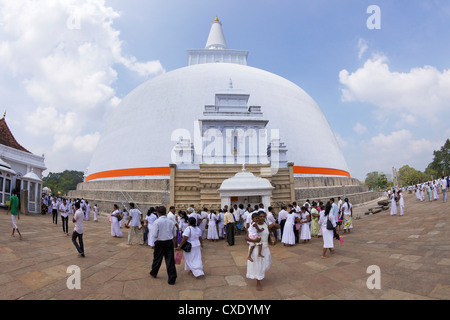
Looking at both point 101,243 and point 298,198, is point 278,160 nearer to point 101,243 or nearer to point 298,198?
point 298,198

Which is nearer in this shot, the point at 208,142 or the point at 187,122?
the point at 208,142

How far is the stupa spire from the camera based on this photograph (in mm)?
32219

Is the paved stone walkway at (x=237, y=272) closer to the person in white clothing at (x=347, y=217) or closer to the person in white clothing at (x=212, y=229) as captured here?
the person in white clothing at (x=212, y=229)

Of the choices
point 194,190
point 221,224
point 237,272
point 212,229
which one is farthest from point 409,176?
point 237,272

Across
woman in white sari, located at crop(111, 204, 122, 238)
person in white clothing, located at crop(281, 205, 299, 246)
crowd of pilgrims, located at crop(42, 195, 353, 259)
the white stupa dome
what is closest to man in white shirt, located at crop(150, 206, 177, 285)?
crowd of pilgrims, located at crop(42, 195, 353, 259)

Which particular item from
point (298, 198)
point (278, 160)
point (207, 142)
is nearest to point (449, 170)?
point (298, 198)

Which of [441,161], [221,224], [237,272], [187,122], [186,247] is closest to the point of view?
[186,247]

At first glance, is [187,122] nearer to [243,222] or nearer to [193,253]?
[243,222]

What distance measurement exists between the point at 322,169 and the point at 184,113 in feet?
40.9

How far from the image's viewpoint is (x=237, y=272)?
4832mm

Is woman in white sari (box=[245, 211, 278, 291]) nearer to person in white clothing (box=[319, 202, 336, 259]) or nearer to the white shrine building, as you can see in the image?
person in white clothing (box=[319, 202, 336, 259])

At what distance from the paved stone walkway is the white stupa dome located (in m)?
11.0

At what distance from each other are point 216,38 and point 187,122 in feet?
65.5

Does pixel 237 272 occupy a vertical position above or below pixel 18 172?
below
